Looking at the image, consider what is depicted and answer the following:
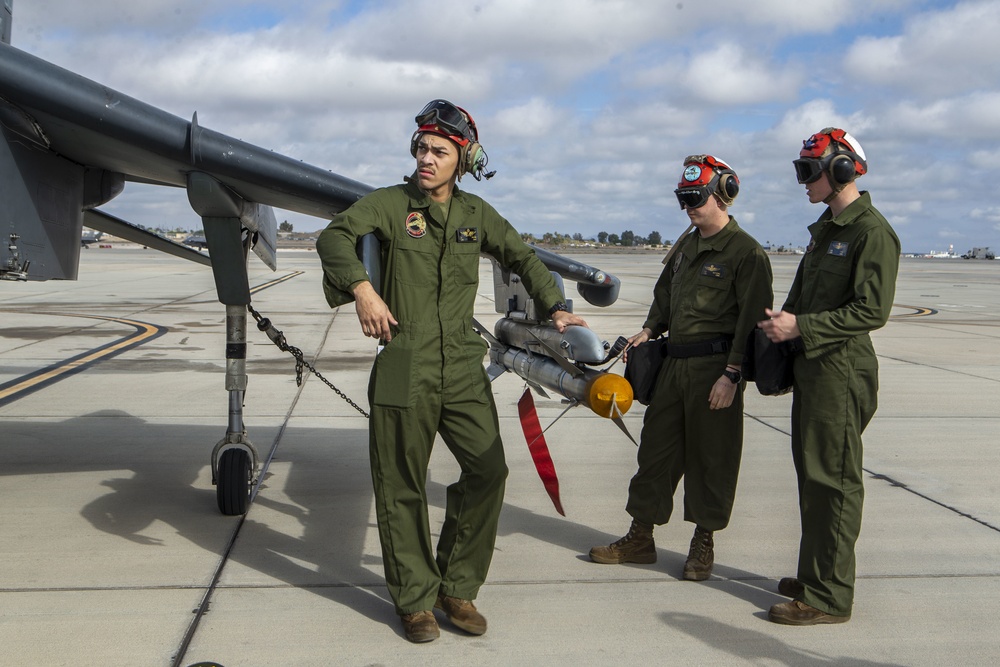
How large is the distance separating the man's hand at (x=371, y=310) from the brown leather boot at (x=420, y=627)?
4.00 feet

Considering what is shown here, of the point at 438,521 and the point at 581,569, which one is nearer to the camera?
the point at 581,569

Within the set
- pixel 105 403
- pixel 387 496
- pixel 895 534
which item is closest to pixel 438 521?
pixel 387 496

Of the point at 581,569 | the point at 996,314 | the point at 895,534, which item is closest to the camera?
the point at 581,569

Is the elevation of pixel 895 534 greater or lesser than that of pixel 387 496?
lesser

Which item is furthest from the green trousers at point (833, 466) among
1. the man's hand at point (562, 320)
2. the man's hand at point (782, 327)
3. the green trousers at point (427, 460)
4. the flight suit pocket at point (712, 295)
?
the green trousers at point (427, 460)

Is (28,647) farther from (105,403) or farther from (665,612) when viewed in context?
(105,403)

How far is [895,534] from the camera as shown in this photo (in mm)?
5367

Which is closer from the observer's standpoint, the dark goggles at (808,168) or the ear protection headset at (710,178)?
the dark goggles at (808,168)

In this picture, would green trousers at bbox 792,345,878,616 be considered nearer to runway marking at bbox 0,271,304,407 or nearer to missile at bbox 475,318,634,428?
missile at bbox 475,318,634,428

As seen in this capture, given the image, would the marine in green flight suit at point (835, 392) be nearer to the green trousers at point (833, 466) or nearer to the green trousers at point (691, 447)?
the green trousers at point (833, 466)

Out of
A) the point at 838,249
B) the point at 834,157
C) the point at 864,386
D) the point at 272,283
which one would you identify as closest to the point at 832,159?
the point at 834,157

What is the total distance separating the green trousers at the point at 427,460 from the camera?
390 cm

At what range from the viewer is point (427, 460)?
4.02 meters

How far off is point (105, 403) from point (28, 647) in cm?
601
